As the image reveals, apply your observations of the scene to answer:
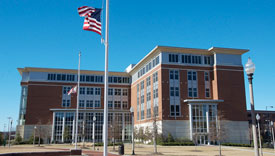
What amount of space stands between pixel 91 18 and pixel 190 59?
40.5 metres

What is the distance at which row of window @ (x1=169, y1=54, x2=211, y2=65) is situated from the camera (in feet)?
173

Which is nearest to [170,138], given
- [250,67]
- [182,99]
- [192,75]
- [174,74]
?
[182,99]

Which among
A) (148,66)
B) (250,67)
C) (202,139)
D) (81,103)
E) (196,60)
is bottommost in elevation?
(202,139)

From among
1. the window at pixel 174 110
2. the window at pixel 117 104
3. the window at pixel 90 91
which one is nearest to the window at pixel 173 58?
the window at pixel 174 110

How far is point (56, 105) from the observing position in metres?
67.2

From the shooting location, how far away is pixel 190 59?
53438 mm

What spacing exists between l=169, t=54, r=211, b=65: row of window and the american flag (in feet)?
125

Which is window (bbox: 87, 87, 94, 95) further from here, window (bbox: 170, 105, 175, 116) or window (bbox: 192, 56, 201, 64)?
window (bbox: 192, 56, 201, 64)

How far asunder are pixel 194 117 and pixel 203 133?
4.53 meters

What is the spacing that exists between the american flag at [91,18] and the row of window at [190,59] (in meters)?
38.0

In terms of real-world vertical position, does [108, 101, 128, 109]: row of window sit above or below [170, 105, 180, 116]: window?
above

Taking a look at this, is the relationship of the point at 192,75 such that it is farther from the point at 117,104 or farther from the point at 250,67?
the point at 250,67

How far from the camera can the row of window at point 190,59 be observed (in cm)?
5266

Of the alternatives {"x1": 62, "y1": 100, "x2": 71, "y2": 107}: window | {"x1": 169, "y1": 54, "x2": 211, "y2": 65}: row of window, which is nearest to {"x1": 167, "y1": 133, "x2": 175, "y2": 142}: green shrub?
{"x1": 169, "y1": 54, "x2": 211, "y2": 65}: row of window
